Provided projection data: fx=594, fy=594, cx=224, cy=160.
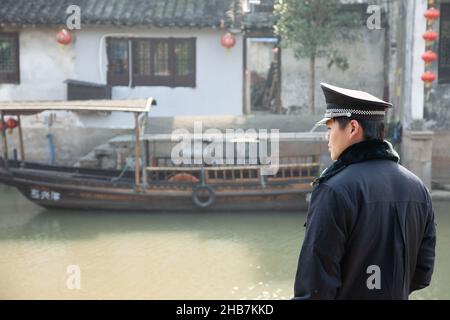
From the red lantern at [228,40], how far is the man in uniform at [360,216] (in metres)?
11.0

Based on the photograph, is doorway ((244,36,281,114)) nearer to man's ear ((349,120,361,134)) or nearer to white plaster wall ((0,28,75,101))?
white plaster wall ((0,28,75,101))

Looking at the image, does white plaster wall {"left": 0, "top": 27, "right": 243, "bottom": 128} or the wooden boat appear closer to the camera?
the wooden boat

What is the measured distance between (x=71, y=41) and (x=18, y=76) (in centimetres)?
157

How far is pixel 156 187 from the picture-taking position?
11.1 metres

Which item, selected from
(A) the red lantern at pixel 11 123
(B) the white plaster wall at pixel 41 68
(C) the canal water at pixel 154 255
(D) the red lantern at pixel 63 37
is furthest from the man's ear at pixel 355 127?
(B) the white plaster wall at pixel 41 68

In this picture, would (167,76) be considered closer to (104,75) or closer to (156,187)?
(104,75)

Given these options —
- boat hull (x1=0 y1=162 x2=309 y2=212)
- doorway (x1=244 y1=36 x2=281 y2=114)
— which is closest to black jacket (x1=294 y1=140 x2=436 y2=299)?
boat hull (x1=0 y1=162 x2=309 y2=212)

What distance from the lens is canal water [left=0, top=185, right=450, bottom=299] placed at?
25.1 feet

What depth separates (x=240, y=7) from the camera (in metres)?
13.6

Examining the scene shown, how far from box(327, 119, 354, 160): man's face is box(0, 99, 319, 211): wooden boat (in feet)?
28.5

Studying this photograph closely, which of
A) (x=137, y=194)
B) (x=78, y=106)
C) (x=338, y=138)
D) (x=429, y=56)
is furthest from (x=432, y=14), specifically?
(x=338, y=138)

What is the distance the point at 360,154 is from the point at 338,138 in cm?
12

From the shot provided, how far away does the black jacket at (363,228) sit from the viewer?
7.04 feet

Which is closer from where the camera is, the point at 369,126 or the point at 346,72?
the point at 369,126
